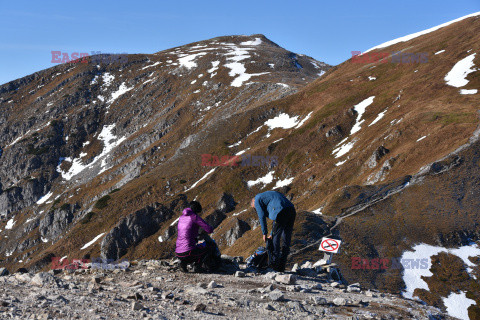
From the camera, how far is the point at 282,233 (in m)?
15.6

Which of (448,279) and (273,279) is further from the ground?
(273,279)

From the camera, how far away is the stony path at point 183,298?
9.56 m

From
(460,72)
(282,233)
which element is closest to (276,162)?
(460,72)

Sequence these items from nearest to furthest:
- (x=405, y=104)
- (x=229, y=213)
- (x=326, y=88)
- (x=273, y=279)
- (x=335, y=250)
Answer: (x=273, y=279), (x=335, y=250), (x=405, y=104), (x=229, y=213), (x=326, y=88)

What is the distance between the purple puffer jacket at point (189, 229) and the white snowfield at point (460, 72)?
7099 centimetres

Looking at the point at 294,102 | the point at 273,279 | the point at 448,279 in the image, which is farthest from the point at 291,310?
the point at 294,102

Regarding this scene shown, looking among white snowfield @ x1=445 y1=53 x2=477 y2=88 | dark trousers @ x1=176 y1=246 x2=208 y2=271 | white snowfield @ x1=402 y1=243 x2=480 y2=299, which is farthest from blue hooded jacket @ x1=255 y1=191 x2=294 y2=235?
white snowfield @ x1=445 y1=53 x2=477 y2=88

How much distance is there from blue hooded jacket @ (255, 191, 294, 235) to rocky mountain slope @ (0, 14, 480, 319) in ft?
40.7

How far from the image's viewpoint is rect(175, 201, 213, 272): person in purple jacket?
14.1 meters

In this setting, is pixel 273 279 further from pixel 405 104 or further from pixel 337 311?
pixel 405 104

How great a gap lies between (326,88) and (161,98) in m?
92.0

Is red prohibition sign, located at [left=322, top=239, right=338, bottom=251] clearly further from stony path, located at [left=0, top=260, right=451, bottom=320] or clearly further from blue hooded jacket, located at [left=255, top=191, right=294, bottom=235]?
blue hooded jacket, located at [left=255, top=191, right=294, bottom=235]

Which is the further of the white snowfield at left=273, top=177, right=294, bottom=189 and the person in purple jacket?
the white snowfield at left=273, top=177, right=294, bottom=189

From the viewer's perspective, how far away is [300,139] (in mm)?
89125
